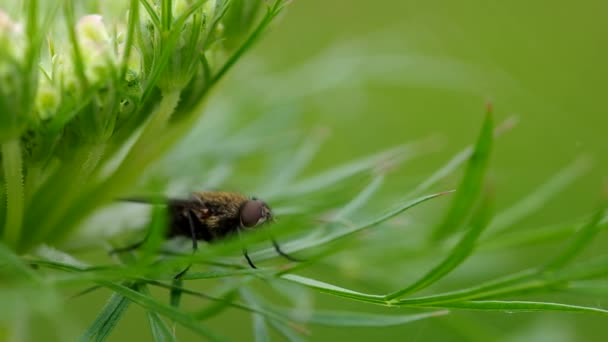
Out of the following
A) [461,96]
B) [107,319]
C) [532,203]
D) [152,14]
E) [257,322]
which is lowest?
[107,319]

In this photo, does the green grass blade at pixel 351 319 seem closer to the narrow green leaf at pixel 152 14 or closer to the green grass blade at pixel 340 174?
the green grass blade at pixel 340 174

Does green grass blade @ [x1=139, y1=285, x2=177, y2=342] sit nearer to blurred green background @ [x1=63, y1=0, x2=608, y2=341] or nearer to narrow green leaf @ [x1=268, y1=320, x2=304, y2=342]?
narrow green leaf @ [x1=268, y1=320, x2=304, y2=342]

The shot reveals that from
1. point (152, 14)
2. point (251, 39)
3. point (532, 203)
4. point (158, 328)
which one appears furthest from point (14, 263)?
point (532, 203)

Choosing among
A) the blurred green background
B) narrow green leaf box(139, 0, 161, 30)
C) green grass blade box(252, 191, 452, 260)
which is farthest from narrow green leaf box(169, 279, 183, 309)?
the blurred green background

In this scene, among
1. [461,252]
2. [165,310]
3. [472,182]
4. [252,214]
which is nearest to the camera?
[165,310]

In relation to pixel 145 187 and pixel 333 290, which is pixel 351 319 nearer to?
pixel 333 290

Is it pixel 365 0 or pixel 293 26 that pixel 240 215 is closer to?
pixel 293 26
